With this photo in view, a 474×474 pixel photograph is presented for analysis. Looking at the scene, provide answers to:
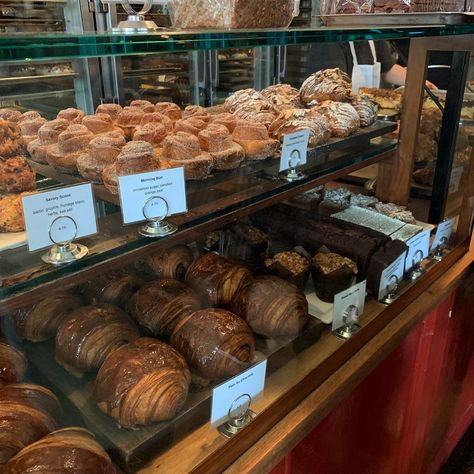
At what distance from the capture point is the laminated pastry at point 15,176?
2.69ft

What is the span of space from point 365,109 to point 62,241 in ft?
3.51

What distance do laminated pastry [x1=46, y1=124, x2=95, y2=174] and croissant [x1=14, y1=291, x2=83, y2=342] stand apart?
9.5 inches

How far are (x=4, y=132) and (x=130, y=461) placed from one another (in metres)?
0.62

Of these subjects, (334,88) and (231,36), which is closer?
(231,36)

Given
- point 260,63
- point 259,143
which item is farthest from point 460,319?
point 260,63

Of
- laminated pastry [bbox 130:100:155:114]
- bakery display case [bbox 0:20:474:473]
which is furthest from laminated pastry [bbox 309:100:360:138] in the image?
laminated pastry [bbox 130:100:155:114]

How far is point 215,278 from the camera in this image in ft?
3.44

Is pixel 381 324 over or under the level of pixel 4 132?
under

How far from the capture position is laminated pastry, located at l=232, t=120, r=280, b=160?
1105mm

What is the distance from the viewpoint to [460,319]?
1692 millimetres

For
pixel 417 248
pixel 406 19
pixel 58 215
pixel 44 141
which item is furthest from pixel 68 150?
pixel 417 248

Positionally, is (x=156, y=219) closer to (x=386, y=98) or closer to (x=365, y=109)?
(x=365, y=109)

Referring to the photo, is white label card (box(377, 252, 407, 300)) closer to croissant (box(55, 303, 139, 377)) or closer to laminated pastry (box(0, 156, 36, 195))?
croissant (box(55, 303, 139, 377))

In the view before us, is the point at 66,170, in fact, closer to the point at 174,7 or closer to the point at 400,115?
the point at 174,7
